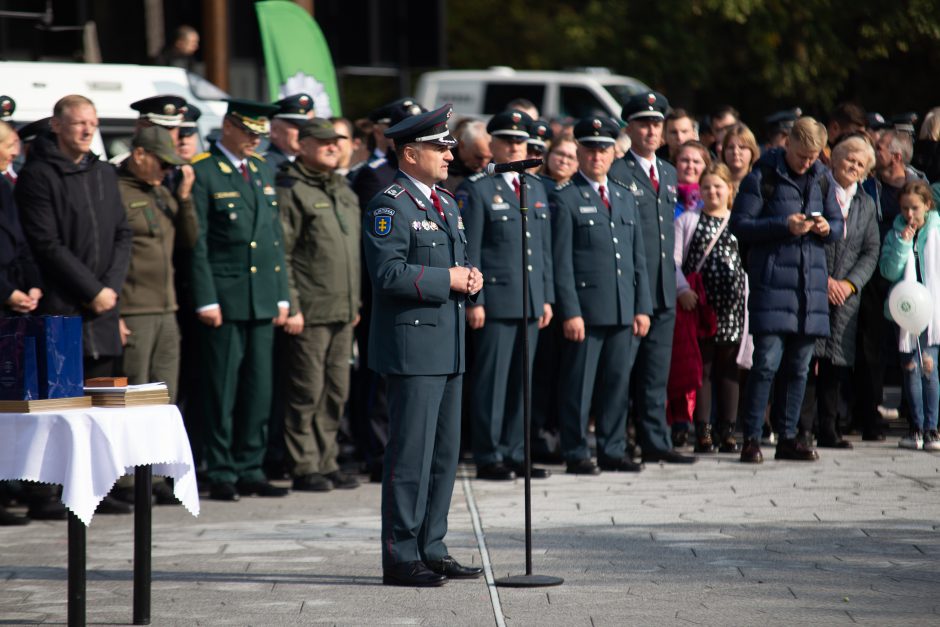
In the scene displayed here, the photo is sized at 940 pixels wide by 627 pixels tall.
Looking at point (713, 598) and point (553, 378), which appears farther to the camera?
point (553, 378)

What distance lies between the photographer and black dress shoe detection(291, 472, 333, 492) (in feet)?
35.1

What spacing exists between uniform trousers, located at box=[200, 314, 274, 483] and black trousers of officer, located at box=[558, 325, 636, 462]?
204 cm

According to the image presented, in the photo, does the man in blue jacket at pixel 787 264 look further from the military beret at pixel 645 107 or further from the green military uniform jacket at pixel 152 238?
the green military uniform jacket at pixel 152 238

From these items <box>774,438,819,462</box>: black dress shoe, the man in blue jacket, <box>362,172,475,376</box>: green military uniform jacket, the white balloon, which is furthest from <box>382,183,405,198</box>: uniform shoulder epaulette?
the white balloon

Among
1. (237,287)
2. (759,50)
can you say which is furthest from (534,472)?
(759,50)

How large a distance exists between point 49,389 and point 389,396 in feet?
5.78

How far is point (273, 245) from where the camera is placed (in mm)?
10531

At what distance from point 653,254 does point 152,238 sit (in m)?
3.54

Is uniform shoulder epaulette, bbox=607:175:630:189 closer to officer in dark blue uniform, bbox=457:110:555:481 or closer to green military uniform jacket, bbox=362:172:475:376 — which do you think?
officer in dark blue uniform, bbox=457:110:555:481

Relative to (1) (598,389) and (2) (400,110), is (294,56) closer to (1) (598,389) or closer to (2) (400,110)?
(2) (400,110)

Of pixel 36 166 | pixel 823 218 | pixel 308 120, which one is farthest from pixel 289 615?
pixel 823 218

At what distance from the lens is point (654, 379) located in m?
11.6

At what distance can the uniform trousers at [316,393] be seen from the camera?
35.3 ft

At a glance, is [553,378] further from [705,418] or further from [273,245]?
[273,245]
